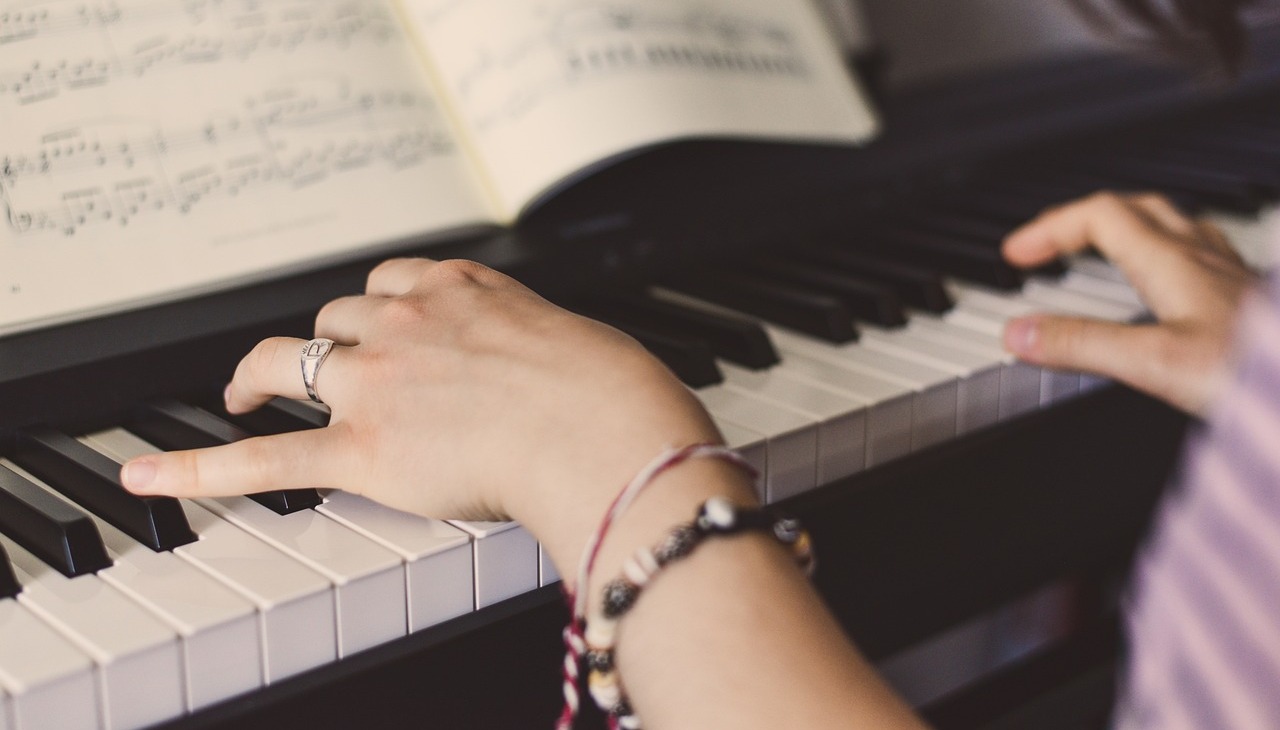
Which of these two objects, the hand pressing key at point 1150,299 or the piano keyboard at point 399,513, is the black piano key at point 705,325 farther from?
the hand pressing key at point 1150,299

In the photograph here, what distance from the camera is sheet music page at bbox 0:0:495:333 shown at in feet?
2.88

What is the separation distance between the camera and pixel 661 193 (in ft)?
4.00

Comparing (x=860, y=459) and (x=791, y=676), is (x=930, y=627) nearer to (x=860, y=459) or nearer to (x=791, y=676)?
(x=860, y=459)

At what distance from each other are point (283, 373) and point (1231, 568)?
57cm

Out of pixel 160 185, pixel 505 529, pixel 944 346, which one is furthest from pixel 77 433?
pixel 944 346

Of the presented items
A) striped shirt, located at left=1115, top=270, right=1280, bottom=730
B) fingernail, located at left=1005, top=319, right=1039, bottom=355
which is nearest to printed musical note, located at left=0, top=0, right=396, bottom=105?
fingernail, located at left=1005, top=319, right=1039, bottom=355

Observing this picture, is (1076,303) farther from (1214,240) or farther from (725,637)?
(725,637)

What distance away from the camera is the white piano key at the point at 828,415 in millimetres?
881

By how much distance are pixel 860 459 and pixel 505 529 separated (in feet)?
1.05

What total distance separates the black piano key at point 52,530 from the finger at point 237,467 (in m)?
0.04

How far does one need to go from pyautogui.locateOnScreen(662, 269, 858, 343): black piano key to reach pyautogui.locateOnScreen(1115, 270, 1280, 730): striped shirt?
2.16ft

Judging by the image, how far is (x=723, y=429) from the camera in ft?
2.78

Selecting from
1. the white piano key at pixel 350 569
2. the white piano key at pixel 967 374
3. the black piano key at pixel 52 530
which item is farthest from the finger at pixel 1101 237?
the black piano key at pixel 52 530

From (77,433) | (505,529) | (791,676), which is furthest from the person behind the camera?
(77,433)
